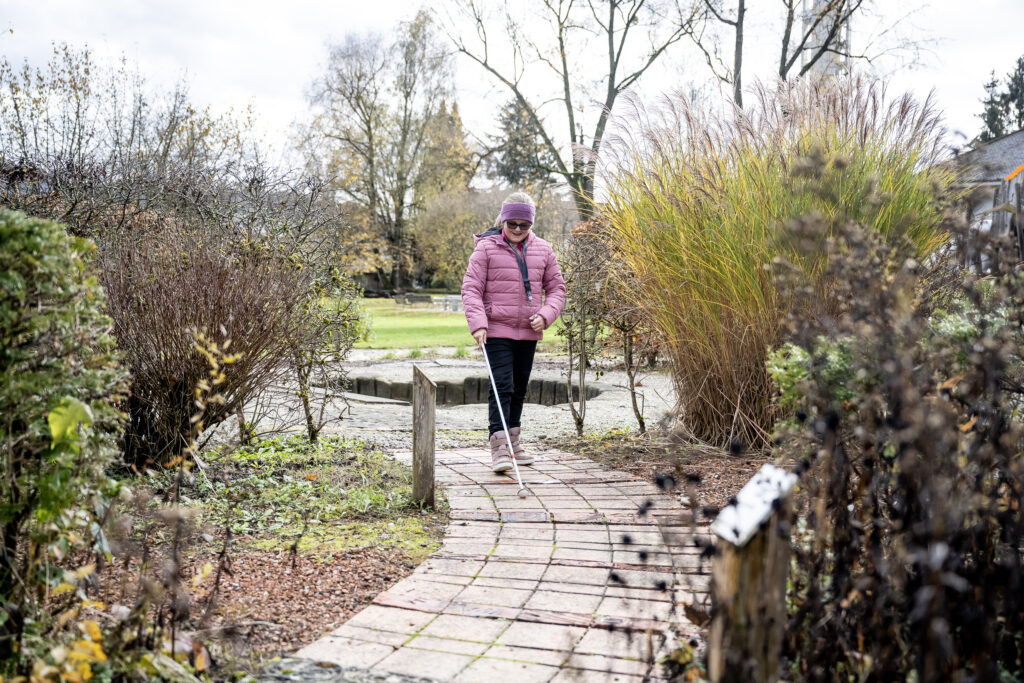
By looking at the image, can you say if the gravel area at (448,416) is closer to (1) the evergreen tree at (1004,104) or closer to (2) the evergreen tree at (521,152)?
(2) the evergreen tree at (521,152)

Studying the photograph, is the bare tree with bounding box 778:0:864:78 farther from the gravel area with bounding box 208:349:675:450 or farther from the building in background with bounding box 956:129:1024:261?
the gravel area with bounding box 208:349:675:450

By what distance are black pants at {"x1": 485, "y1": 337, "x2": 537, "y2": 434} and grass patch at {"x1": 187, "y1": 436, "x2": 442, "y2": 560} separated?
713mm

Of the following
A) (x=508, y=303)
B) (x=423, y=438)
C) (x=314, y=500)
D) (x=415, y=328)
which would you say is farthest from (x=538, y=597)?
(x=415, y=328)

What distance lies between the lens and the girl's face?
538cm

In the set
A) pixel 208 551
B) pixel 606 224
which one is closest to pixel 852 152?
pixel 606 224

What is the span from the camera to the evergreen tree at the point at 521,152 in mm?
23841

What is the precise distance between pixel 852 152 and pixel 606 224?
168 cm

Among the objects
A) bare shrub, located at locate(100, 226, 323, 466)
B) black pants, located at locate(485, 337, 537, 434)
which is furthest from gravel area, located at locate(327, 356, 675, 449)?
bare shrub, located at locate(100, 226, 323, 466)

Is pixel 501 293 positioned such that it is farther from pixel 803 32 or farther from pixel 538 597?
pixel 803 32

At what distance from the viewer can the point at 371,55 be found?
111ft

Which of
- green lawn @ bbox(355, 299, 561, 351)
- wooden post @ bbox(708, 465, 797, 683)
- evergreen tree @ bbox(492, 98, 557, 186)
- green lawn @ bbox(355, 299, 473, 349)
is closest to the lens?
wooden post @ bbox(708, 465, 797, 683)

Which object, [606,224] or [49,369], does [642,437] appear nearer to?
[606,224]

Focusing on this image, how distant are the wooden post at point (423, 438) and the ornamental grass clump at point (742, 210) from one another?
1.83m

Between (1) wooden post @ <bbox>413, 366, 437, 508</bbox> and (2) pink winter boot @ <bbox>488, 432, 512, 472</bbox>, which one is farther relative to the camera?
(2) pink winter boot @ <bbox>488, 432, 512, 472</bbox>
